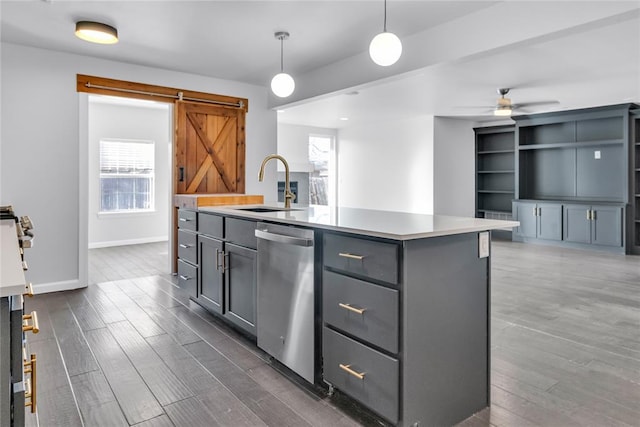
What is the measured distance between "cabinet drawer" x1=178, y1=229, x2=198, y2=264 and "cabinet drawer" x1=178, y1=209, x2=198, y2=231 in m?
0.05

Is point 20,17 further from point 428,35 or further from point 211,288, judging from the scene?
point 428,35

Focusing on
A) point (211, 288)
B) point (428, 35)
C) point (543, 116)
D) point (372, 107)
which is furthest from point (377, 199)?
point (211, 288)

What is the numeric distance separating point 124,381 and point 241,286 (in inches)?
33.7

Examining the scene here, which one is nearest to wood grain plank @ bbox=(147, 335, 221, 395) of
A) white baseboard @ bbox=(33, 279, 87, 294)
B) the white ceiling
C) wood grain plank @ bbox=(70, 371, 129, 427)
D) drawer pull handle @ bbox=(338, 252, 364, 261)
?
wood grain plank @ bbox=(70, 371, 129, 427)

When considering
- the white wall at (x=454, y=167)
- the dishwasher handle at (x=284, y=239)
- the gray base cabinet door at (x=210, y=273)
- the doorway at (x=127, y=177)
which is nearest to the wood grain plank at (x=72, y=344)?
the gray base cabinet door at (x=210, y=273)

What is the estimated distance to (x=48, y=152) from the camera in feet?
13.9

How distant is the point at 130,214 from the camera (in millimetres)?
7520

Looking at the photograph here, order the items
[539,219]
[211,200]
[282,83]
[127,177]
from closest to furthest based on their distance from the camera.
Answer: [211,200] < [282,83] < [539,219] < [127,177]

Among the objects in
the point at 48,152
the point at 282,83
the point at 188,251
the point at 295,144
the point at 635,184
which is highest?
the point at 295,144

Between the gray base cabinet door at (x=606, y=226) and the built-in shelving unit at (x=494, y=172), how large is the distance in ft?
5.76

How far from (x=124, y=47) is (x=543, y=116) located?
6776 mm

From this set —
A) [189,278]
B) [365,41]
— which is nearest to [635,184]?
[365,41]

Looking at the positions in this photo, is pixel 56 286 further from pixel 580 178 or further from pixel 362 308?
pixel 580 178

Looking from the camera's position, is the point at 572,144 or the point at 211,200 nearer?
the point at 211,200
